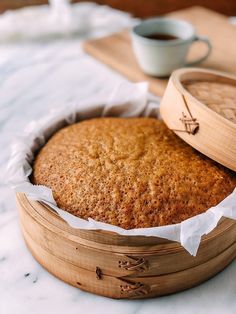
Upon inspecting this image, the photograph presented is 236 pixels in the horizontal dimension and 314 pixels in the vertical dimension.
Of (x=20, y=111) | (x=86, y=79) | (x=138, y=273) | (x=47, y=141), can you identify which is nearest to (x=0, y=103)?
(x=20, y=111)

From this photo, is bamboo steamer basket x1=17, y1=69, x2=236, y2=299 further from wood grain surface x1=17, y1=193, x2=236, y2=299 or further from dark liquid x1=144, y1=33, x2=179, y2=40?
dark liquid x1=144, y1=33, x2=179, y2=40

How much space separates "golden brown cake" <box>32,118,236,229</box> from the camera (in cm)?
96

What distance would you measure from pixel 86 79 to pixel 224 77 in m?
0.72

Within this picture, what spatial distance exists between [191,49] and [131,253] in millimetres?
1245

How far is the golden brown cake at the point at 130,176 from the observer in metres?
0.96

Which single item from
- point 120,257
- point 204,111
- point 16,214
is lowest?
point 16,214

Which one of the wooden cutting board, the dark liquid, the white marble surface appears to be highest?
the dark liquid

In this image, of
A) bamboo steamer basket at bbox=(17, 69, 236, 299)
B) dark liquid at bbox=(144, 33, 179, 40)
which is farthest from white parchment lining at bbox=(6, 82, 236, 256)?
dark liquid at bbox=(144, 33, 179, 40)

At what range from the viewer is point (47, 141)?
124 cm

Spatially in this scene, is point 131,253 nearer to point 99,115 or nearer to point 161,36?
point 99,115

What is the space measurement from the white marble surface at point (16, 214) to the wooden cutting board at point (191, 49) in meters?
0.05

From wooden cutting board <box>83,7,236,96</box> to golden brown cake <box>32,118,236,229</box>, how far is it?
0.57 metres

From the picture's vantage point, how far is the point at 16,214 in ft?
3.98

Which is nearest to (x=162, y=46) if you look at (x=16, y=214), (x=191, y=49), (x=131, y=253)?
(x=191, y=49)
